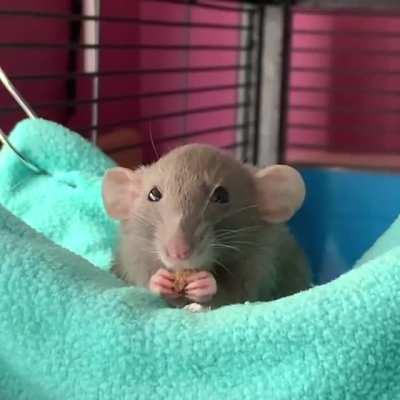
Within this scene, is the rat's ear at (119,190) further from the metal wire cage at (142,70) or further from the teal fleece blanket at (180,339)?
the metal wire cage at (142,70)

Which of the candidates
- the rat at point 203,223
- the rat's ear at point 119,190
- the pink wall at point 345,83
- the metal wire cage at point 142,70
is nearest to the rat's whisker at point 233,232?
the rat at point 203,223

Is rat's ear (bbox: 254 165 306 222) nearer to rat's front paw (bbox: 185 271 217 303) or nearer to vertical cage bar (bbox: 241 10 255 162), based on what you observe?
rat's front paw (bbox: 185 271 217 303)

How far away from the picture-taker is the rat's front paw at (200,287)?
0.87 m

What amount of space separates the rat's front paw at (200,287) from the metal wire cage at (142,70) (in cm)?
80

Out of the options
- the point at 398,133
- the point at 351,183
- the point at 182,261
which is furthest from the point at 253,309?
the point at 398,133

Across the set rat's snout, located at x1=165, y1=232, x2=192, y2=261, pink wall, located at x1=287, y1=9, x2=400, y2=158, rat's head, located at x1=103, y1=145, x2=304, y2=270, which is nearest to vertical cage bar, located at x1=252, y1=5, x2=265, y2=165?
pink wall, located at x1=287, y1=9, x2=400, y2=158

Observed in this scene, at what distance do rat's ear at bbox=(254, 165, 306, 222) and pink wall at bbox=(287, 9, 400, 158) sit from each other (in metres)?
1.20

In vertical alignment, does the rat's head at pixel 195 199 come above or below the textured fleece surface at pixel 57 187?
above

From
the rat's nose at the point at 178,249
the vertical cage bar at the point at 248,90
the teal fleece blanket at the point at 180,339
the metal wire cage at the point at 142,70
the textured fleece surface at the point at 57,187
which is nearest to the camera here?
A: the teal fleece blanket at the point at 180,339

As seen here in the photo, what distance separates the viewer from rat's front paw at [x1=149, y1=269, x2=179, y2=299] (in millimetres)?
863

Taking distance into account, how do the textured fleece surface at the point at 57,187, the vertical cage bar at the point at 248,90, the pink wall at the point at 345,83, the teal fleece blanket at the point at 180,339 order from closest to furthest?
the teal fleece blanket at the point at 180,339, the textured fleece surface at the point at 57,187, the vertical cage bar at the point at 248,90, the pink wall at the point at 345,83

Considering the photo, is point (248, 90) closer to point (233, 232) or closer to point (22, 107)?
point (22, 107)

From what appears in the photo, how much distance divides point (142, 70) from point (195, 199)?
2.78 ft

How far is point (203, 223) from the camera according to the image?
88 centimetres
